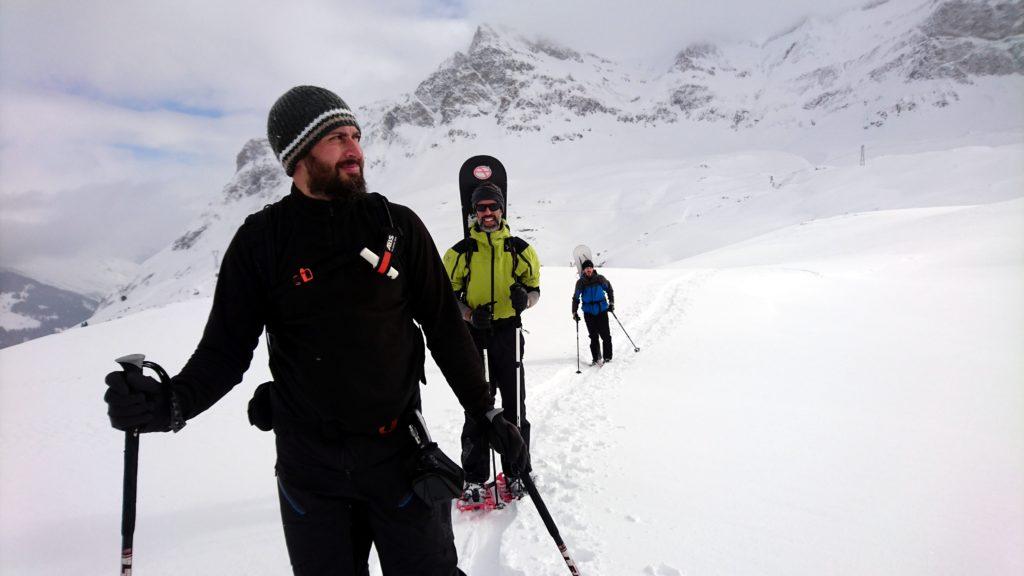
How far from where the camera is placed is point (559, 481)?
4.56 metres

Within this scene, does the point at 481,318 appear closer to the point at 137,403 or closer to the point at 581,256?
the point at 137,403

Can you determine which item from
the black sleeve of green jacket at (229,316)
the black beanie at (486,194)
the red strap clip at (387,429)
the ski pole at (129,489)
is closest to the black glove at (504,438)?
the red strap clip at (387,429)

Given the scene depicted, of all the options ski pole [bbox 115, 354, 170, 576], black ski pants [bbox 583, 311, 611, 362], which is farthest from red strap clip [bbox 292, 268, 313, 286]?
black ski pants [bbox 583, 311, 611, 362]

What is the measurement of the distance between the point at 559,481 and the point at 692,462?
1.28 metres

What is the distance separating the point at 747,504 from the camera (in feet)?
12.7

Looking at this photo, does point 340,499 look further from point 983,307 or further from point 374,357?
point 983,307

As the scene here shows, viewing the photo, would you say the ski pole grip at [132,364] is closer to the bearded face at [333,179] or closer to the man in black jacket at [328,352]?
the man in black jacket at [328,352]

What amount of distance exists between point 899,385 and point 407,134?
199988mm

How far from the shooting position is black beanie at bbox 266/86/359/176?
2.14 metres

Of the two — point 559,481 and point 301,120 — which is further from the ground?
point 301,120

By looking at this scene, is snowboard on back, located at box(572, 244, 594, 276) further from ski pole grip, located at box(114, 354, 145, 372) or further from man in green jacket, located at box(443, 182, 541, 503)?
ski pole grip, located at box(114, 354, 145, 372)

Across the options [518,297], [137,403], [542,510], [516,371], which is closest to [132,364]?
[137,403]

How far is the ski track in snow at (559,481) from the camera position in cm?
348

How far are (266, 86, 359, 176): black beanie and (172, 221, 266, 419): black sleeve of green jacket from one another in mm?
378
